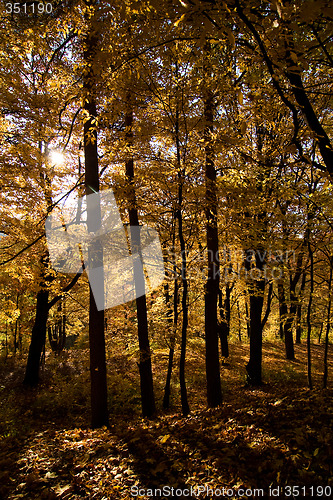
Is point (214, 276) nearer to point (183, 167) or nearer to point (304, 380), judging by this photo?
point (183, 167)

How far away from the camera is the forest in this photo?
11.4ft

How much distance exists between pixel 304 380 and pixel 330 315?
446 cm

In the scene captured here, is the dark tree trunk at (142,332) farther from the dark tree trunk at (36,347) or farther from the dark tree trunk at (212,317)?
the dark tree trunk at (36,347)

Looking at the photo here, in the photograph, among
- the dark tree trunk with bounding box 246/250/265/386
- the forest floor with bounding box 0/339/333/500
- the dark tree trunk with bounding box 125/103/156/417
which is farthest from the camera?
the dark tree trunk with bounding box 246/250/265/386

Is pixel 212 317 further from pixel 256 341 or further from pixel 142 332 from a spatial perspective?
pixel 256 341

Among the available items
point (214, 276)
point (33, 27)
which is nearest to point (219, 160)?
point (214, 276)

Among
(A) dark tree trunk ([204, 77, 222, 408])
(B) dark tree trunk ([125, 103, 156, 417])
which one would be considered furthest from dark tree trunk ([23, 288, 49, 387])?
(A) dark tree trunk ([204, 77, 222, 408])

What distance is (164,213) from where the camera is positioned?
307 inches

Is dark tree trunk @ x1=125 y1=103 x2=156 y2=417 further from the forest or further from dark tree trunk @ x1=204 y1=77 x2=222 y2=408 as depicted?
dark tree trunk @ x1=204 y1=77 x2=222 y2=408

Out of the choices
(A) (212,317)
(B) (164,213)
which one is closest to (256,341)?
(A) (212,317)

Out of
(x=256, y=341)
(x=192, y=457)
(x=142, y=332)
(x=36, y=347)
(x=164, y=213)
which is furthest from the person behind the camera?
(x=36, y=347)

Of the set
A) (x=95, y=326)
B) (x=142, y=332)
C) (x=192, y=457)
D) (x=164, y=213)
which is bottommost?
(x=192, y=457)

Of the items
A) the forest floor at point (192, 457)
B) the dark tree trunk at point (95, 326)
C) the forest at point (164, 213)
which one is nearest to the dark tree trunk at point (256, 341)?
the forest at point (164, 213)

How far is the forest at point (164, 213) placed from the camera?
137 inches
